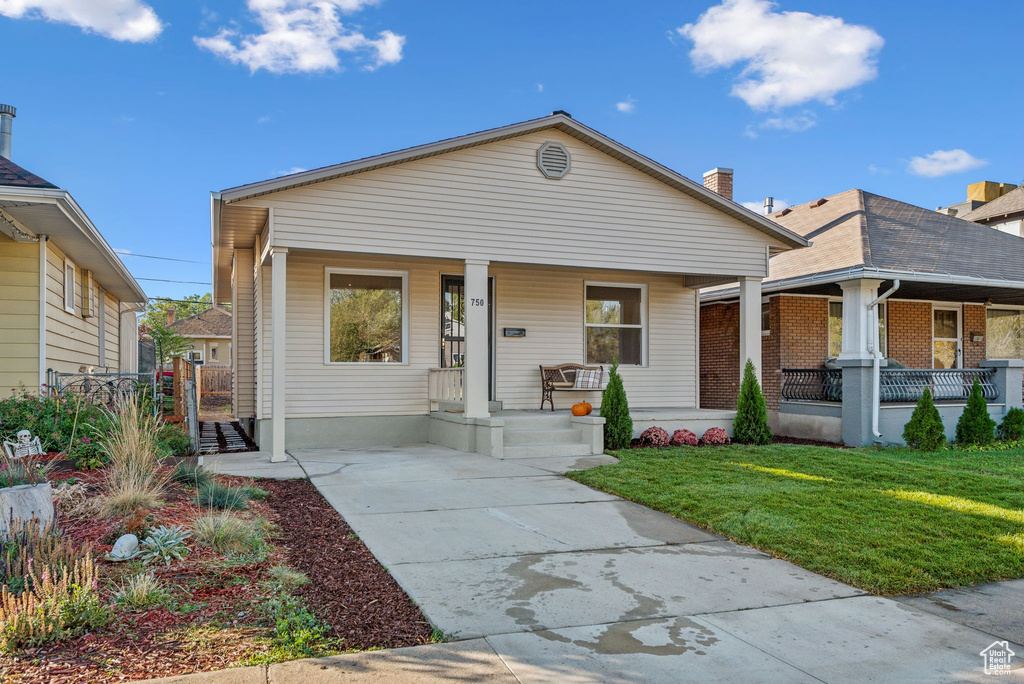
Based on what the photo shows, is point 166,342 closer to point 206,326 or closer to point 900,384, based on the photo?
point 206,326

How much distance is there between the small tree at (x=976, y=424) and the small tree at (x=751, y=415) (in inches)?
131

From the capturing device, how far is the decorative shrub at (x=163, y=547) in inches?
183

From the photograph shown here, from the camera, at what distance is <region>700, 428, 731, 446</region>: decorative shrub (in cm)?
1182

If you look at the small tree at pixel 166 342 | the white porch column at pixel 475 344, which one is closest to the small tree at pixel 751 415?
the white porch column at pixel 475 344

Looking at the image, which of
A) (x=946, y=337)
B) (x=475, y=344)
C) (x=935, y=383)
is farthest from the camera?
(x=946, y=337)

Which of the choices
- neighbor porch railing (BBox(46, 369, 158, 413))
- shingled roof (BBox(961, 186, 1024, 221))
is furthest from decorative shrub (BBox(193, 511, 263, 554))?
shingled roof (BBox(961, 186, 1024, 221))

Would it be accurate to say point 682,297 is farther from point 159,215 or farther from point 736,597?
point 159,215

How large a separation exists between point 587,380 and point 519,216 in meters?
3.35

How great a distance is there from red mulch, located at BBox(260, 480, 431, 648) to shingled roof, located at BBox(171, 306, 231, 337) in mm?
39878

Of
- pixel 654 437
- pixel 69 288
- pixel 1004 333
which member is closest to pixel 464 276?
pixel 654 437

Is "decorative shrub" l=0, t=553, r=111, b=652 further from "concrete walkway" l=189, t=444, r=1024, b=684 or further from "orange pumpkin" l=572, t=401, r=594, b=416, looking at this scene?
"orange pumpkin" l=572, t=401, r=594, b=416

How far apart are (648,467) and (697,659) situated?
18.6 ft

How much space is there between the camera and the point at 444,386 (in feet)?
37.8

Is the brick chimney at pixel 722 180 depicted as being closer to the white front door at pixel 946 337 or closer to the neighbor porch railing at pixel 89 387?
the white front door at pixel 946 337
